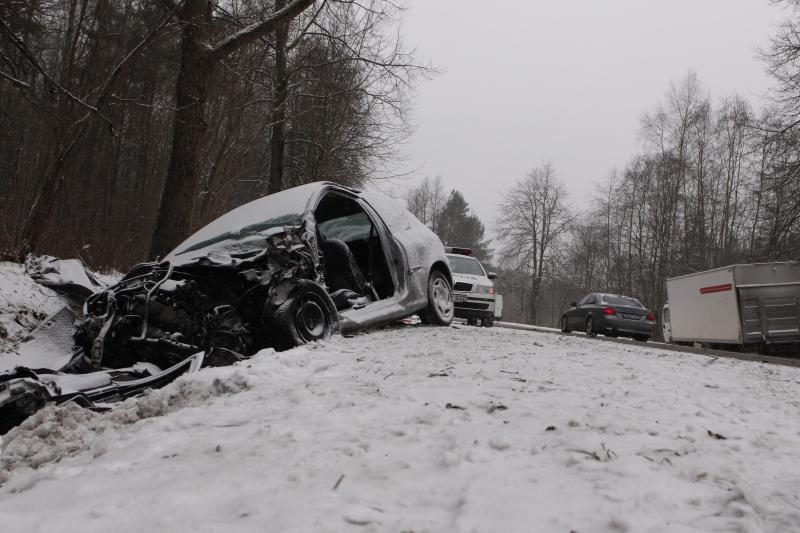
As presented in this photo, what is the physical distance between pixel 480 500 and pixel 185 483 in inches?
37.1

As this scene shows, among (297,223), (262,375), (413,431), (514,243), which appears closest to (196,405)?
(262,375)

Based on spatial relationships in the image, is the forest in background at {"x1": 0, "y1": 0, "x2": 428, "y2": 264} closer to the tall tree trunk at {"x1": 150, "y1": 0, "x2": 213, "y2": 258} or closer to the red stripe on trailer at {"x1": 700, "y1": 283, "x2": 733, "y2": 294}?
the tall tree trunk at {"x1": 150, "y1": 0, "x2": 213, "y2": 258}

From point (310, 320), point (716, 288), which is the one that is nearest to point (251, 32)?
point (310, 320)

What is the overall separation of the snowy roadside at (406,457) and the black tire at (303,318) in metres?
0.84

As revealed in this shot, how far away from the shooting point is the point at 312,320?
448 cm

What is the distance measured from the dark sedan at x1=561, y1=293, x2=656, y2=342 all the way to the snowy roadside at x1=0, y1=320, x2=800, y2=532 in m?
13.0

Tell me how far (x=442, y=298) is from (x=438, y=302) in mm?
172

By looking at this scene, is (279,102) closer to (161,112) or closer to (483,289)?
(161,112)

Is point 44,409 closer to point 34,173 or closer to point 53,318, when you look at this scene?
point 53,318

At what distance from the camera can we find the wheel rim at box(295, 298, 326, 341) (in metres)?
4.29

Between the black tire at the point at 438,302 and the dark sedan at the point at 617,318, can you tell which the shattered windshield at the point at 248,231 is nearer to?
the black tire at the point at 438,302

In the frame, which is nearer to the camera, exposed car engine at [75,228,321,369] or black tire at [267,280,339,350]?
exposed car engine at [75,228,321,369]

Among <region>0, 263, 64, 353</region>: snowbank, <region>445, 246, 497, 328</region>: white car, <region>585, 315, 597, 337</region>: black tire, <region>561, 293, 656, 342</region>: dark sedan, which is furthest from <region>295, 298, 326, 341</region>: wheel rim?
<region>585, 315, 597, 337</region>: black tire

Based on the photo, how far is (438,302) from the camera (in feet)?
23.0
